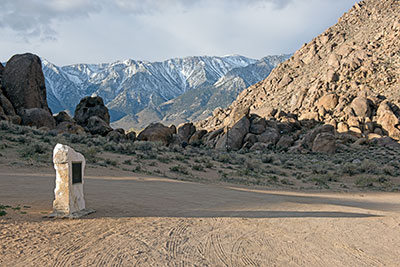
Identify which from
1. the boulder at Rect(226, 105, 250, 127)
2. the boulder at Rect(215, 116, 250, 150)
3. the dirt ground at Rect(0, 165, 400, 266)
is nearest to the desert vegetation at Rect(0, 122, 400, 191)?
the dirt ground at Rect(0, 165, 400, 266)

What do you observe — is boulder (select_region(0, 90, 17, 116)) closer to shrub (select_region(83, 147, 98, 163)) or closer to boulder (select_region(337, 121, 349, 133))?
shrub (select_region(83, 147, 98, 163))

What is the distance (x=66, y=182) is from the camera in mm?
7863

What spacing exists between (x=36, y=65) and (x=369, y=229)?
38.3 metres

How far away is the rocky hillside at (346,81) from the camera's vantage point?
47.8 metres

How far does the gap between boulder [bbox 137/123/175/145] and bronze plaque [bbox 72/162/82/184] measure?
94.7 ft

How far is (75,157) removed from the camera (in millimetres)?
8094

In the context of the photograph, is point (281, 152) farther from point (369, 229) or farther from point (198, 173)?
point (369, 229)

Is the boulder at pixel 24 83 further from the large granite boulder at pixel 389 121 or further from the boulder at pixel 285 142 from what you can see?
the large granite boulder at pixel 389 121

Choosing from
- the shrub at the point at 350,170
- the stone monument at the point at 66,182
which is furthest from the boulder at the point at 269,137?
the stone monument at the point at 66,182

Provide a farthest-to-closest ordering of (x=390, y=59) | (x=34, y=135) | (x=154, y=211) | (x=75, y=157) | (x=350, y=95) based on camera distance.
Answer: (x=390, y=59) < (x=350, y=95) < (x=34, y=135) < (x=154, y=211) < (x=75, y=157)

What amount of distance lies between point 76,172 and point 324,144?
3451 centimetres

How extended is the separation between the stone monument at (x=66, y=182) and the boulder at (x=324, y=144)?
111 feet

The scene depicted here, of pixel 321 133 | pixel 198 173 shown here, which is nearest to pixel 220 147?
pixel 321 133

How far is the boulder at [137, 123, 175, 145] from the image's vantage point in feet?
123
